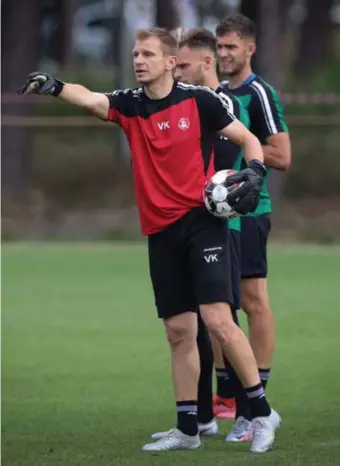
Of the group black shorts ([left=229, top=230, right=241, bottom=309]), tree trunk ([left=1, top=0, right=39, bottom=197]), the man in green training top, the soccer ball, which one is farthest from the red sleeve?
tree trunk ([left=1, top=0, right=39, bottom=197])

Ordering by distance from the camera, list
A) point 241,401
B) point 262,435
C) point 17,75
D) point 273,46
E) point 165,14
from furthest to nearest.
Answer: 1. point 165,14
2. point 17,75
3. point 273,46
4. point 241,401
5. point 262,435

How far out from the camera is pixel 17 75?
77.9 feet

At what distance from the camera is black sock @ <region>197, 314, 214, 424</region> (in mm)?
7660

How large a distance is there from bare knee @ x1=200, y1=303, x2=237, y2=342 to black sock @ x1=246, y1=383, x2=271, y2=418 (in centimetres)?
28

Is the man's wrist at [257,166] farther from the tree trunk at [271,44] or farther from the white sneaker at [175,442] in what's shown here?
the tree trunk at [271,44]

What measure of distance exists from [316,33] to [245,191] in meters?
20.8

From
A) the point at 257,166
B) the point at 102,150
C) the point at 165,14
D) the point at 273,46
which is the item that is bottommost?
the point at 102,150

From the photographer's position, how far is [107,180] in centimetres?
2295

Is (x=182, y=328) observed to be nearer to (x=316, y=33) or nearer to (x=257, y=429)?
(x=257, y=429)

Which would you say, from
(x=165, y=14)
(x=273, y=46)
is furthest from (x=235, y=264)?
(x=165, y=14)

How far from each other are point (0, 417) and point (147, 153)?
173 centimetres

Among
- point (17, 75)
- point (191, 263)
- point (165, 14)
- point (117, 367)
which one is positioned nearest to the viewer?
point (191, 263)

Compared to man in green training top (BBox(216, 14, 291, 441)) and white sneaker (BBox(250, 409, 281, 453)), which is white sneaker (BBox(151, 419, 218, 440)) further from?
white sneaker (BBox(250, 409, 281, 453))

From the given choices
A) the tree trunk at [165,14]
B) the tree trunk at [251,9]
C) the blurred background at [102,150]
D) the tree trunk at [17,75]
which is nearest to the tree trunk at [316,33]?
the blurred background at [102,150]
